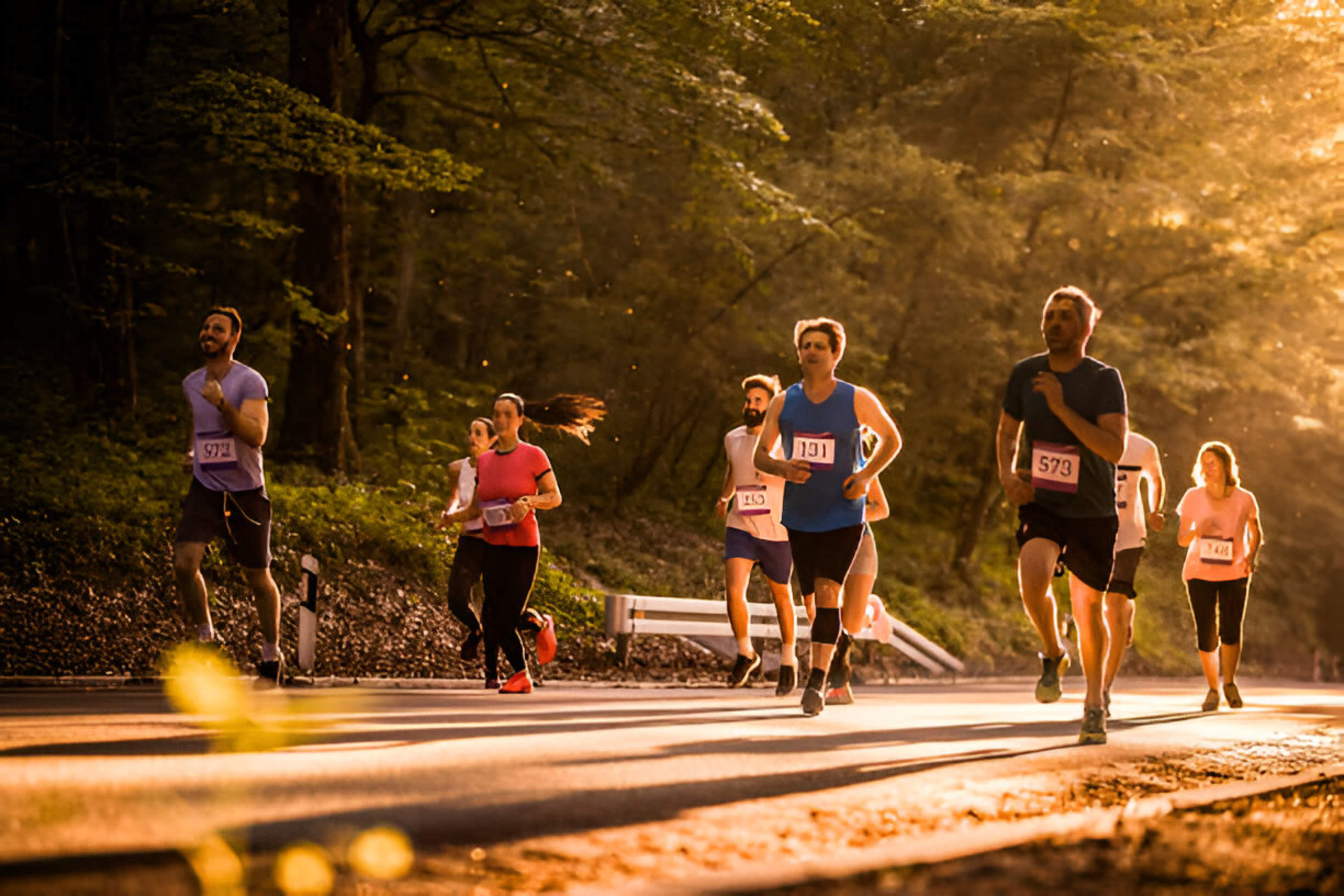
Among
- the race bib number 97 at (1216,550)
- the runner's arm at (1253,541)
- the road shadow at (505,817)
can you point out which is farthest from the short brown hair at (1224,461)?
the road shadow at (505,817)

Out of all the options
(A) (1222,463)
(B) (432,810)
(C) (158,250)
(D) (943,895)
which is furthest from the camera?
(C) (158,250)

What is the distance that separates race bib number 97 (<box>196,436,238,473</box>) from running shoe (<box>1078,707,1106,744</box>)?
16.7 ft

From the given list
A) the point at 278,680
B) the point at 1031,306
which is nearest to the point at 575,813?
the point at 278,680

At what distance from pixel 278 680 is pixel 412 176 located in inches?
346

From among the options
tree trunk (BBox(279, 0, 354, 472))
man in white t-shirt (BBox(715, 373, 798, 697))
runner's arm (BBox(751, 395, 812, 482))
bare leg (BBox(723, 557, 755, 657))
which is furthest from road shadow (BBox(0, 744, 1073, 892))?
tree trunk (BBox(279, 0, 354, 472))

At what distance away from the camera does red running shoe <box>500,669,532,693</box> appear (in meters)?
12.4

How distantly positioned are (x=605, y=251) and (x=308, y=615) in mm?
14625

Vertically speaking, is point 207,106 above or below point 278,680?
above

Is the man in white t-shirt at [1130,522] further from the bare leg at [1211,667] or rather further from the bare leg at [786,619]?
the bare leg at [786,619]

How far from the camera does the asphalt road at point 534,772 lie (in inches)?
182

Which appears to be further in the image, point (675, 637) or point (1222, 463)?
point (675, 637)

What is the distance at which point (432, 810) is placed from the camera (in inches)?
211

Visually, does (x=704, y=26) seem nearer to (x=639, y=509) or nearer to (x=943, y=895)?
(x=639, y=509)

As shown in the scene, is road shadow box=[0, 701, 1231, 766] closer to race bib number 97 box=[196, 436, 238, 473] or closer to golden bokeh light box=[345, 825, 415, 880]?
race bib number 97 box=[196, 436, 238, 473]
